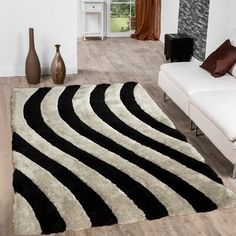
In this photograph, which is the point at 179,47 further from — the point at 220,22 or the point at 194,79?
the point at 194,79

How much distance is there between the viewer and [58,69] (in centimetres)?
543

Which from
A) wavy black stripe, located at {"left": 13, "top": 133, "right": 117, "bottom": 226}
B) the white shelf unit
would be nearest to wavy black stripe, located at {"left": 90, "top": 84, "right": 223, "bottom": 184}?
wavy black stripe, located at {"left": 13, "top": 133, "right": 117, "bottom": 226}

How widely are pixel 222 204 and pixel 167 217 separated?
401 millimetres

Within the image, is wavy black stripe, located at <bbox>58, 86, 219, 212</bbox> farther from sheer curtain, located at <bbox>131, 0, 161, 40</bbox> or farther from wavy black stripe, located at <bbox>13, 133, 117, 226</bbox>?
sheer curtain, located at <bbox>131, 0, 161, 40</bbox>

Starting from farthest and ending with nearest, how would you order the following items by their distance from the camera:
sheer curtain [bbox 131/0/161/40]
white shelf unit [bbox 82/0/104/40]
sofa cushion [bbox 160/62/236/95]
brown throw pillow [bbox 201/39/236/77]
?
1. sheer curtain [bbox 131/0/161/40]
2. white shelf unit [bbox 82/0/104/40]
3. brown throw pillow [bbox 201/39/236/77]
4. sofa cushion [bbox 160/62/236/95]

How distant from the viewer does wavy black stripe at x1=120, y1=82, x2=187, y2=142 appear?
4195 mm

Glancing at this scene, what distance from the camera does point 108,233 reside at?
2906mm

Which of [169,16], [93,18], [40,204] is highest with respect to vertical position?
[169,16]

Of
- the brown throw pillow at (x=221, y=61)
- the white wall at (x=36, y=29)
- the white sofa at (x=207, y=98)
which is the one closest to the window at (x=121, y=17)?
the white wall at (x=36, y=29)

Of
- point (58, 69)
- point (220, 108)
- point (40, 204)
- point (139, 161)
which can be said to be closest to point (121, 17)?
point (58, 69)

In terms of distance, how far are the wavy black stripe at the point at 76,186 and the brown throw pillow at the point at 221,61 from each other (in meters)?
1.92

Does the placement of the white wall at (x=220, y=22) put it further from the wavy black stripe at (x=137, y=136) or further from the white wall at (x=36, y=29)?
the white wall at (x=36, y=29)

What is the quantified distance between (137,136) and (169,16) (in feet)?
12.5

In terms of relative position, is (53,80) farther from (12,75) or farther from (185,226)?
(185,226)
